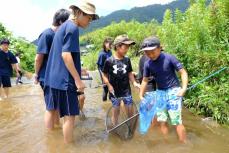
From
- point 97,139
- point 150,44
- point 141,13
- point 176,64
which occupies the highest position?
point 141,13

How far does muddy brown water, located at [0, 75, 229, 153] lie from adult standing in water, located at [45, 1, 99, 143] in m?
0.76

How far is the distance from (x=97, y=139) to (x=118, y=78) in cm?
113

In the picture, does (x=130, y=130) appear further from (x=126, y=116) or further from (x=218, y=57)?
(x=218, y=57)

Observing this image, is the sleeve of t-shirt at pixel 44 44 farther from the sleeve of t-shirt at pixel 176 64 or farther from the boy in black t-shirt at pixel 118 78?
the sleeve of t-shirt at pixel 176 64

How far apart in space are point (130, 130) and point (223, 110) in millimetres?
2035

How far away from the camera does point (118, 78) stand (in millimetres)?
6395

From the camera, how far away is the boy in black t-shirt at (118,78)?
6336 mm

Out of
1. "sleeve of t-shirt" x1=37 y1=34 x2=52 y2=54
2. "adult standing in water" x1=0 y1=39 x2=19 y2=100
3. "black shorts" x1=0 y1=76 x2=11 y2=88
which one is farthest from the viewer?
"black shorts" x1=0 y1=76 x2=11 y2=88

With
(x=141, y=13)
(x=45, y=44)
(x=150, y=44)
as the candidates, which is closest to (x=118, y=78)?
(x=150, y=44)

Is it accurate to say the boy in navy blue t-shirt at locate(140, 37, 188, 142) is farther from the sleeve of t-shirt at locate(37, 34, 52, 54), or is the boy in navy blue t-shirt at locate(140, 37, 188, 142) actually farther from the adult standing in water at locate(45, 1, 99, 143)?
the sleeve of t-shirt at locate(37, 34, 52, 54)

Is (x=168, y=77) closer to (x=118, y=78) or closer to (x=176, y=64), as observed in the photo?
(x=176, y=64)

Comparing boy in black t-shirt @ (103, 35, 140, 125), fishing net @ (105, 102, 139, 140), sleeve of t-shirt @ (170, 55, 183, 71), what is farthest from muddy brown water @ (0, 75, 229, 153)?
sleeve of t-shirt @ (170, 55, 183, 71)

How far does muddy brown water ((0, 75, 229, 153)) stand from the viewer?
568cm

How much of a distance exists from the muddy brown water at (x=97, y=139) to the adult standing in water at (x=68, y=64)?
76 cm
